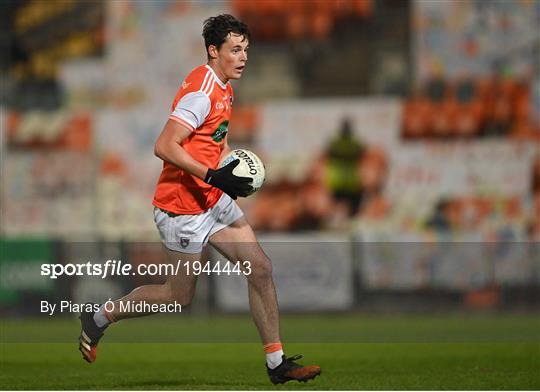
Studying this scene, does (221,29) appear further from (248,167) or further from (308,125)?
(308,125)

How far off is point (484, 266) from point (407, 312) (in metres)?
1.46

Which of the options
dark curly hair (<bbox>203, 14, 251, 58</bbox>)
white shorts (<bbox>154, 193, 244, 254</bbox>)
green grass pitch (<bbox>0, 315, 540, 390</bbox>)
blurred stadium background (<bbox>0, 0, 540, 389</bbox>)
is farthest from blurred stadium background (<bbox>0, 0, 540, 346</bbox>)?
dark curly hair (<bbox>203, 14, 251, 58</bbox>)

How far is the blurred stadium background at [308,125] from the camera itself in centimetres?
2264

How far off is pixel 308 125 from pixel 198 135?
16361mm

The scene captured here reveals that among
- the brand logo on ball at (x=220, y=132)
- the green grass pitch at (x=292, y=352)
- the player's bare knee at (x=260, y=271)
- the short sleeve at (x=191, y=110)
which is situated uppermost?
the short sleeve at (x=191, y=110)

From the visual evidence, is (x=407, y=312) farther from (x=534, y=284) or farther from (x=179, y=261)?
(x=179, y=261)

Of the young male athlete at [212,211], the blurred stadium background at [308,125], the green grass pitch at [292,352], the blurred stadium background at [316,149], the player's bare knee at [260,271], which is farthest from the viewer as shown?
the blurred stadium background at [308,125]

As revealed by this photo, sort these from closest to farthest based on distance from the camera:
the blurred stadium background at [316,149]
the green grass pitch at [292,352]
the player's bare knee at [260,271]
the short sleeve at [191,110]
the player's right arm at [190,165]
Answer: the player's right arm at [190,165], the short sleeve at [191,110], the player's bare knee at [260,271], the green grass pitch at [292,352], the blurred stadium background at [316,149]

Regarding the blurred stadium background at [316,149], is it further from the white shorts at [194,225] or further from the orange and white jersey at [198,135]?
the orange and white jersey at [198,135]

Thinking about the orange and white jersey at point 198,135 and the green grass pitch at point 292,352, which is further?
the green grass pitch at point 292,352

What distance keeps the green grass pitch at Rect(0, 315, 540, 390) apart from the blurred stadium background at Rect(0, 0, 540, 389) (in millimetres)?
857

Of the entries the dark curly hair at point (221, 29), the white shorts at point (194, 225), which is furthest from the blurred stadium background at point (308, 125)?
the dark curly hair at point (221, 29)

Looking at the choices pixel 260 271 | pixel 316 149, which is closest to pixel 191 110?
pixel 260 271

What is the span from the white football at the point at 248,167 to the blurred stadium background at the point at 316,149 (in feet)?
34.4
